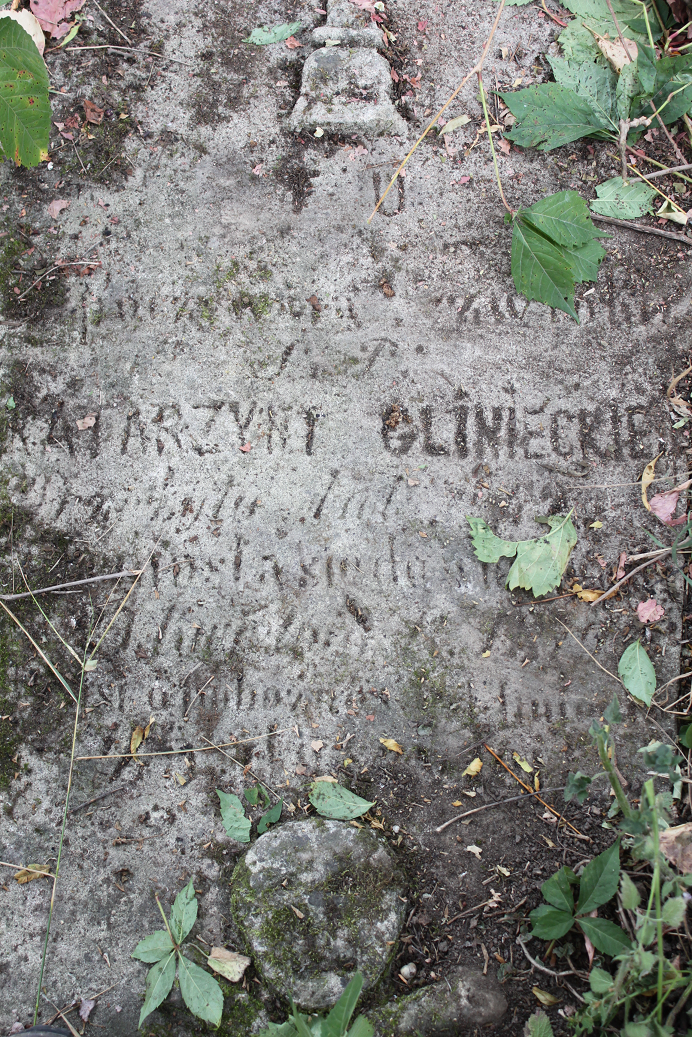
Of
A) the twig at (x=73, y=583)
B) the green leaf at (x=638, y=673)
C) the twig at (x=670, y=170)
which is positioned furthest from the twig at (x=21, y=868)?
the twig at (x=670, y=170)

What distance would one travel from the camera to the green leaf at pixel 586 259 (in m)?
2.19

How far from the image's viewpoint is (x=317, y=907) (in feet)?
6.09

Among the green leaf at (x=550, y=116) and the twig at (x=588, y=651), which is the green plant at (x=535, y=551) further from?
the green leaf at (x=550, y=116)

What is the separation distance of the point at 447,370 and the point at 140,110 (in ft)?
4.92

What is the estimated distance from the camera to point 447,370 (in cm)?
219

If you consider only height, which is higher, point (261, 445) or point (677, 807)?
point (261, 445)

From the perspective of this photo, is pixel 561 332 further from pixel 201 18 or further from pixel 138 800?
pixel 138 800

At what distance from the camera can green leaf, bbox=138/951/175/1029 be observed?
1807 mm

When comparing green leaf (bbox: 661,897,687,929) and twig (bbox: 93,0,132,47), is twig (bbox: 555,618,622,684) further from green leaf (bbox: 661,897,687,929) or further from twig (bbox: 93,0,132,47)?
twig (bbox: 93,0,132,47)

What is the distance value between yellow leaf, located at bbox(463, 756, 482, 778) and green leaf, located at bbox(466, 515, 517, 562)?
66 cm

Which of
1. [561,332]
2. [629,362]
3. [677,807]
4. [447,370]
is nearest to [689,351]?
[629,362]

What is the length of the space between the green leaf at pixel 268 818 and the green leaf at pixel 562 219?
2134 mm

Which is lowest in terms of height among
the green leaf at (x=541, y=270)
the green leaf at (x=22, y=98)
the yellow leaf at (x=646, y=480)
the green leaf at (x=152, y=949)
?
the green leaf at (x=152, y=949)

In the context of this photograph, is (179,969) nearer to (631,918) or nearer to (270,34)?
(631,918)
